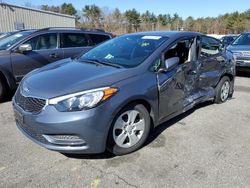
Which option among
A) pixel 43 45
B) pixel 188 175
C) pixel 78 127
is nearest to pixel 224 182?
pixel 188 175

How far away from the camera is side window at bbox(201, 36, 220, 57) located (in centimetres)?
523

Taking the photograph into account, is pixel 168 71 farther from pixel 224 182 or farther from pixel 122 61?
pixel 224 182

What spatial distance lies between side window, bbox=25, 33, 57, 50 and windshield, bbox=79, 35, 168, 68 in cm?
253

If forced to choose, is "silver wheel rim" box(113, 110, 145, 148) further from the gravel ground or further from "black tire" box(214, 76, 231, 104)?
"black tire" box(214, 76, 231, 104)

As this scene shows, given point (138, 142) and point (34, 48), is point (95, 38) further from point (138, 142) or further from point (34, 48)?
point (138, 142)

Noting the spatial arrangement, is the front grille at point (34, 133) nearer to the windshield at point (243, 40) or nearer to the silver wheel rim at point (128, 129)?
the silver wheel rim at point (128, 129)

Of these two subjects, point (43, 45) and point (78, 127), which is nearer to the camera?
point (78, 127)

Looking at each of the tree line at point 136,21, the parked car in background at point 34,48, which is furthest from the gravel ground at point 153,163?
the tree line at point 136,21

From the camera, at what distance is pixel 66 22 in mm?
28828

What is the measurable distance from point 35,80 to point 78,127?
3.44ft

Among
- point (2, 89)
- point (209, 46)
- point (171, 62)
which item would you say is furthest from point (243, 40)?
point (2, 89)

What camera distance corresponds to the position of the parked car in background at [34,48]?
244 inches

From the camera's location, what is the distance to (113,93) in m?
3.25

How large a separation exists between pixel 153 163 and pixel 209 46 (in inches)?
121
